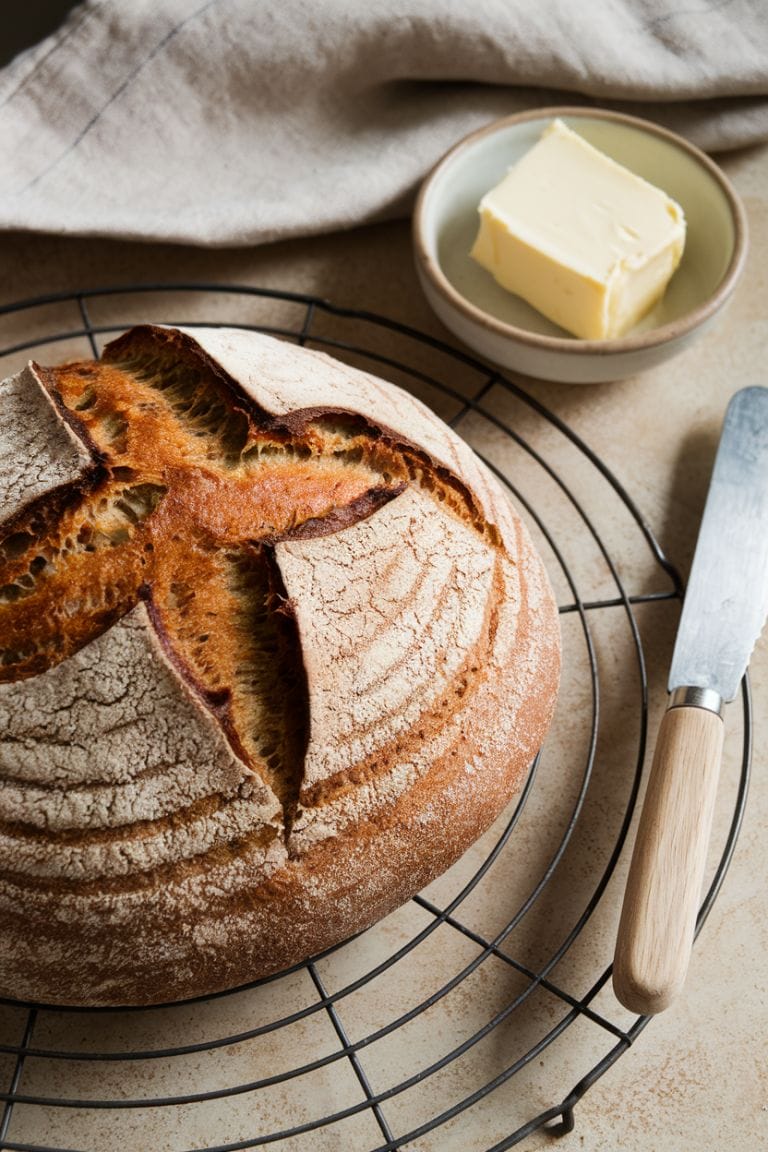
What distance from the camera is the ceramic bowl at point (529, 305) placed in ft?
5.92

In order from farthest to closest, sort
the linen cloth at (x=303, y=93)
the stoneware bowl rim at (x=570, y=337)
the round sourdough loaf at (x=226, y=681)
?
the linen cloth at (x=303, y=93), the stoneware bowl rim at (x=570, y=337), the round sourdough loaf at (x=226, y=681)

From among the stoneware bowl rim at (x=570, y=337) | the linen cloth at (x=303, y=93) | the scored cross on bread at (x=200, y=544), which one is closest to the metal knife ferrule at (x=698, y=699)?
the scored cross on bread at (x=200, y=544)

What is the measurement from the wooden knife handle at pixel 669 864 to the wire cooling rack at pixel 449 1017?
0.38ft

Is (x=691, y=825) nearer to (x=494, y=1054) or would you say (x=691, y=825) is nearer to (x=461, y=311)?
(x=494, y=1054)

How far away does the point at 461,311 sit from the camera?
1.83 m

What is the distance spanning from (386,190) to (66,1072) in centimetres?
159

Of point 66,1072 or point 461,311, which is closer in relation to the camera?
point 66,1072

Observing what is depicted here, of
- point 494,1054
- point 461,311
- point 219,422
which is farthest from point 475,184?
point 494,1054

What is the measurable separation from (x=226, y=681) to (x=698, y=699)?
653 millimetres

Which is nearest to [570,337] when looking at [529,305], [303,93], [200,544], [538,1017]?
[529,305]

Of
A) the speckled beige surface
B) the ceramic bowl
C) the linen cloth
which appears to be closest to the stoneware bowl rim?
the ceramic bowl

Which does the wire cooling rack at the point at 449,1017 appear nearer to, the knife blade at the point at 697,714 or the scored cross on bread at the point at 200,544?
the knife blade at the point at 697,714

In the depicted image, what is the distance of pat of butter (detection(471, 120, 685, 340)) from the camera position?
184cm

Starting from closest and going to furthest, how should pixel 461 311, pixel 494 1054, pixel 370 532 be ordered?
pixel 370 532 → pixel 494 1054 → pixel 461 311
